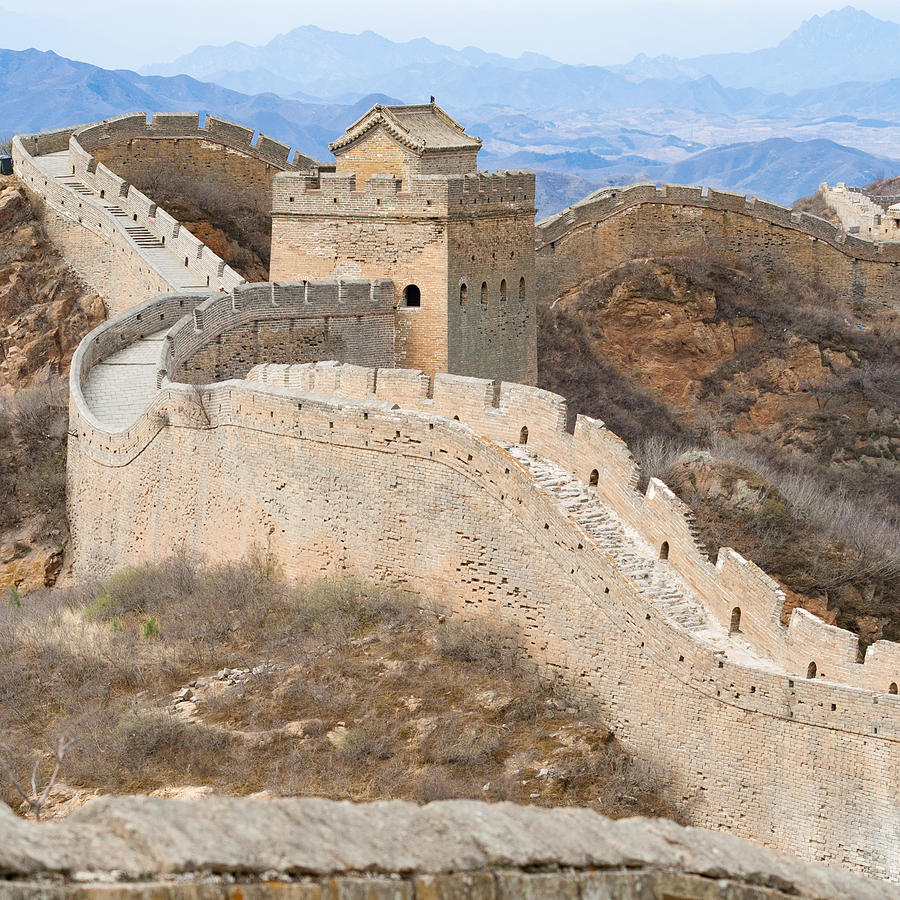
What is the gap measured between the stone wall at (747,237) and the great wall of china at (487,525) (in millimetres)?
14213

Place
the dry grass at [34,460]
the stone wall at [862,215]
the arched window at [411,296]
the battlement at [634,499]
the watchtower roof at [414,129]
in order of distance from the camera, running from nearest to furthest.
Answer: the battlement at [634,499]
the dry grass at [34,460]
the arched window at [411,296]
the watchtower roof at [414,129]
the stone wall at [862,215]

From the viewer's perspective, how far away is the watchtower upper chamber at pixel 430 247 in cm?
2567

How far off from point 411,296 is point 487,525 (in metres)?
8.86

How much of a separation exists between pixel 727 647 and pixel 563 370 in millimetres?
20632

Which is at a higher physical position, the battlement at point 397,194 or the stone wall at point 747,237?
the battlement at point 397,194

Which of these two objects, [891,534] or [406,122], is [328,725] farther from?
[406,122]

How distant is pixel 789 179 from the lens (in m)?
139

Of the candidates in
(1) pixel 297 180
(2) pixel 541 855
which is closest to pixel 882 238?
(1) pixel 297 180

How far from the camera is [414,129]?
2858cm

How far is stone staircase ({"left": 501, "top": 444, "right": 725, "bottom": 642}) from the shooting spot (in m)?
16.4

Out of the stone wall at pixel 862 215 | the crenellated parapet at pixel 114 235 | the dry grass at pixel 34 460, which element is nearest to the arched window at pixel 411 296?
the crenellated parapet at pixel 114 235

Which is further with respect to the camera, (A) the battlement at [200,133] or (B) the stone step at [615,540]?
(A) the battlement at [200,133]

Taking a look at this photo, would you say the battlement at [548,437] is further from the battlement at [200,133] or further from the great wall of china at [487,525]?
the battlement at [200,133]

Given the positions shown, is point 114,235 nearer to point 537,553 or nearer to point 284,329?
point 284,329
